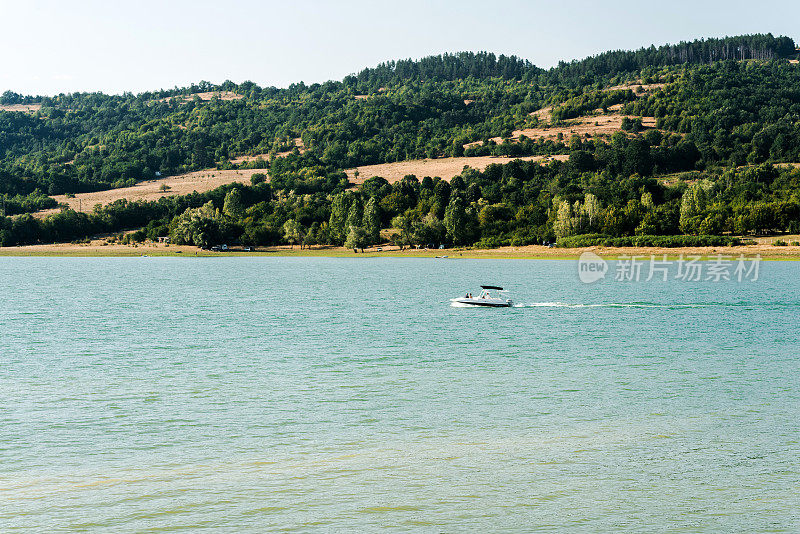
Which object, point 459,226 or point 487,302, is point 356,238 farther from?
point 487,302

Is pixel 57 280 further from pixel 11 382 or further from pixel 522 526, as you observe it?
pixel 522 526

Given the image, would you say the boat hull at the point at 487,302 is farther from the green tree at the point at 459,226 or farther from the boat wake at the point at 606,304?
the green tree at the point at 459,226

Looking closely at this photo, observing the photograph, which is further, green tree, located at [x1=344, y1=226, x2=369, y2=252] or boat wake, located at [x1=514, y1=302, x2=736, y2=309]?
green tree, located at [x1=344, y1=226, x2=369, y2=252]

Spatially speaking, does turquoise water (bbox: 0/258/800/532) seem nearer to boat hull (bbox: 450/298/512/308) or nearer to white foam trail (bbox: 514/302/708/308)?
boat hull (bbox: 450/298/512/308)

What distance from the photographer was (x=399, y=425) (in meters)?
30.0

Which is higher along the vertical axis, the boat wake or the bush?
the bush

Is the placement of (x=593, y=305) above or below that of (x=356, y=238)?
below

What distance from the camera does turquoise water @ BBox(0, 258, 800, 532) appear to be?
68.2 ft

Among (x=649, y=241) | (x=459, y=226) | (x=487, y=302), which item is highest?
(x=459, y=226)

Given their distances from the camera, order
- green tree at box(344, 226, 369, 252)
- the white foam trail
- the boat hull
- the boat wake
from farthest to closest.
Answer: green tree at box(344, 226, 369, 252), the boat wake, the white foam trail, the boat hull

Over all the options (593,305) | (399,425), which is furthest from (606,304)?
(399,425)

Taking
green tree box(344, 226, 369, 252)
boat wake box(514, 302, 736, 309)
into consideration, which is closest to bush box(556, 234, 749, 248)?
green tree box(344, 226, 369, 252)

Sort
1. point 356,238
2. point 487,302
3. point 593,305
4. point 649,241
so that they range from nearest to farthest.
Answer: point 487,302
point 593,305
point 649,241
point 356,238

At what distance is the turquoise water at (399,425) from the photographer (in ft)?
68.2
